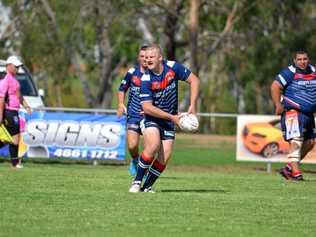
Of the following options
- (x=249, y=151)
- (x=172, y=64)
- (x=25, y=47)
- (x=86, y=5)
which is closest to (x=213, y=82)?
(x=25, y=47)

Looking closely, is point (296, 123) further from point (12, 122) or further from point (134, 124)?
point (12, 122)

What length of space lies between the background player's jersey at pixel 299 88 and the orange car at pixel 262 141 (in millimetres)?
6343

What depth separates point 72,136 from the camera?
25.2 meters

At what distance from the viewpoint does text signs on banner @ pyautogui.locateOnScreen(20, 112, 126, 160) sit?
25.0 m

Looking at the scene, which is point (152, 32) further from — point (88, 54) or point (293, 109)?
point (293, 109)

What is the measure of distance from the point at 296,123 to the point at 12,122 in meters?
5.72

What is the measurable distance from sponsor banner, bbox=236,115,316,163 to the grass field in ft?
20.8

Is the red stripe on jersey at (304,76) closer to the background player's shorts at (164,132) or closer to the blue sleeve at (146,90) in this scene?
the background player's shorts at (164,132)

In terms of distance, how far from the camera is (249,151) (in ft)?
81.4

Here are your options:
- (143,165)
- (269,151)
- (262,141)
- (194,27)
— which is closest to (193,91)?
(143,165)

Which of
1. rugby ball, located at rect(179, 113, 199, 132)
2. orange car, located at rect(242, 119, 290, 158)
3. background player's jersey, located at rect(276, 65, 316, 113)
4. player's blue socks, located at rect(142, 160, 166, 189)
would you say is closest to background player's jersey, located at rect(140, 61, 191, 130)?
rugby ball, located at rect(179, 113, 199, 132)

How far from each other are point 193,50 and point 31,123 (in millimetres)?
23503

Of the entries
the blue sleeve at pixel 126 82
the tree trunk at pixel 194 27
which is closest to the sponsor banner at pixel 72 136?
the blue sleeve at pixel 126 82

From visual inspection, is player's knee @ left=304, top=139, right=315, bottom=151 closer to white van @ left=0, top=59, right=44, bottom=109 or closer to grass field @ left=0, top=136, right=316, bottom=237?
grass field @ left=0, top=136, right=316, bottom=237
